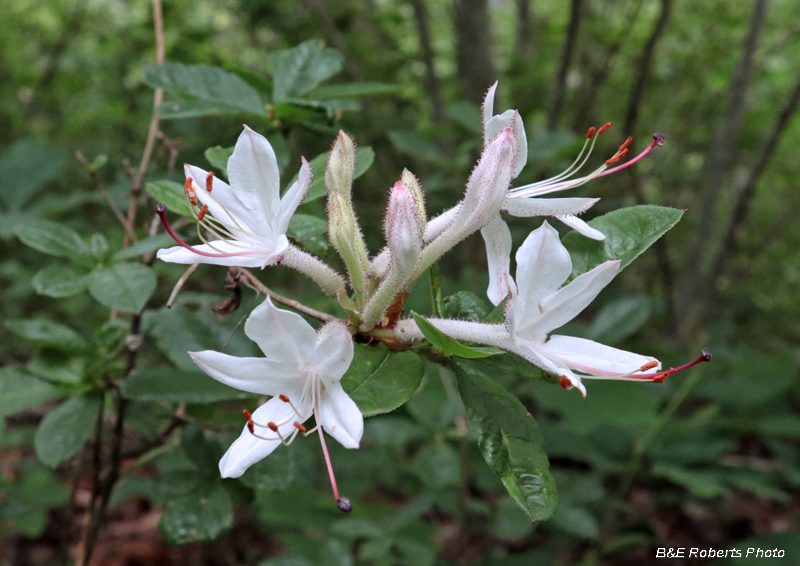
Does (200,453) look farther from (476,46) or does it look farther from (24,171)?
(476,46)

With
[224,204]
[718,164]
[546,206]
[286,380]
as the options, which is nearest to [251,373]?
[286,380]

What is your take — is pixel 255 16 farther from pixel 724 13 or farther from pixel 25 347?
pixel 724 13

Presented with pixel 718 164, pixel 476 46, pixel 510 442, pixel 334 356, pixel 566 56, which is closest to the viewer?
pixel 334 356

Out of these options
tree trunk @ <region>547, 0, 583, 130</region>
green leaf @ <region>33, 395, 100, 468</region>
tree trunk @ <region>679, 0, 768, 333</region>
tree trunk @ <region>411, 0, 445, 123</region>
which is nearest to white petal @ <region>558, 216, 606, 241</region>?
green leaf @ <region>33, 395, 100, 468</region>

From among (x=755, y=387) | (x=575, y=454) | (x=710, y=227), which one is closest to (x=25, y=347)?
(x=575, y=454)

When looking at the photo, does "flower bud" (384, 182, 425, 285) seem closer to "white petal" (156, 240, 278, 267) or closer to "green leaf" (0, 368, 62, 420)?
"white petal" (156, 240, 278, 267)

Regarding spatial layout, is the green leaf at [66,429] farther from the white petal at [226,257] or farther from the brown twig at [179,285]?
the white petal at [226,257]
